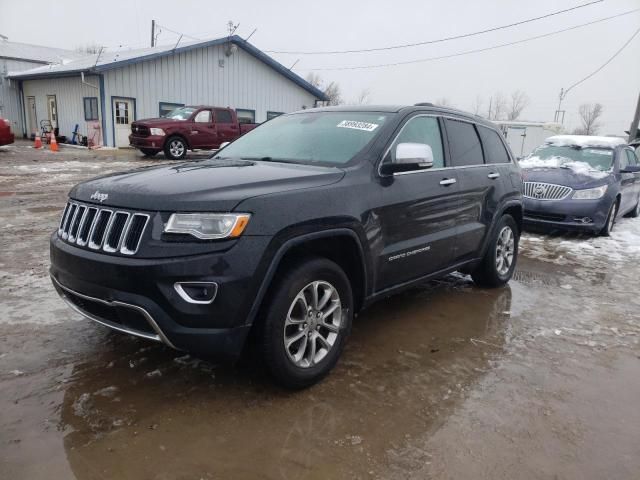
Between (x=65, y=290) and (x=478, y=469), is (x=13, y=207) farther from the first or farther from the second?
(x=478, y=469)

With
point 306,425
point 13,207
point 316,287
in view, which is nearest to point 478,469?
point 306,425

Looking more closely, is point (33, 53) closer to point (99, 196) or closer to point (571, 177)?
point (571, 177)

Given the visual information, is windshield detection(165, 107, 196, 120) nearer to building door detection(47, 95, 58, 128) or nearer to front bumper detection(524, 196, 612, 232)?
building door detection(47, 95, 58, 128)

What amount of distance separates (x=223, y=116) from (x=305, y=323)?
54.7ft

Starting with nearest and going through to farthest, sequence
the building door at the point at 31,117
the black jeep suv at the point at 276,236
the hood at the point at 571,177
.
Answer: the black jeep suv at the point at 276,236, the hood at the point at 571,177, the building door at the point at 31,117

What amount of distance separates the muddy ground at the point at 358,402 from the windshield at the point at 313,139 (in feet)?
4.85

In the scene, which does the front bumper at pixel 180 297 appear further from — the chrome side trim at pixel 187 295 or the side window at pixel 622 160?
the side window at pixel 622 160

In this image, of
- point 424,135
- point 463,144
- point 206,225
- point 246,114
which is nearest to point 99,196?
point 206,225

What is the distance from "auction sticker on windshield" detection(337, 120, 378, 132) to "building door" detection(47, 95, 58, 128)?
83.8 ft

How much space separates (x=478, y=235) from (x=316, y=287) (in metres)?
2.30

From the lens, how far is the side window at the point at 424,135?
12.8 ft

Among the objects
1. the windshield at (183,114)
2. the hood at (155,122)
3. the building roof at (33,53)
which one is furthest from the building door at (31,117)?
the hood at (155,122)

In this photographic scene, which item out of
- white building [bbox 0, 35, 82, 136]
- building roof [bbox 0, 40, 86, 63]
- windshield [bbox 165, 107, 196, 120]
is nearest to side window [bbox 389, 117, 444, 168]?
windshield [bbox 165, 107, 196, 120]

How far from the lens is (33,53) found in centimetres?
3559
